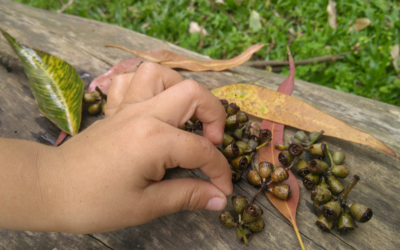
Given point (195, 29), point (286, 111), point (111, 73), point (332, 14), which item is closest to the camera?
point (286, 111)

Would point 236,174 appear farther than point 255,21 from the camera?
No

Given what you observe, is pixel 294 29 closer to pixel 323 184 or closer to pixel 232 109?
pixel 232 109

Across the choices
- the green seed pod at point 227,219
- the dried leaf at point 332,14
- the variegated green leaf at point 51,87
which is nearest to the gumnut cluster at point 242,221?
the green seed pod at point 227,219

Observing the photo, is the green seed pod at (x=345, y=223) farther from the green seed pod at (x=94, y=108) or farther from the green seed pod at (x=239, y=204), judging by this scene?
the green seed pod at (x=94, y=108)

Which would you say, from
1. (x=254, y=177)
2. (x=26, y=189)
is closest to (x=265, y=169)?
(x=254, y=177)

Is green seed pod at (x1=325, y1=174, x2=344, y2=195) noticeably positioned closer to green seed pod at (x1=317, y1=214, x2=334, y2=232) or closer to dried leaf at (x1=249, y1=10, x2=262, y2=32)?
green seed pod at (x1=317, y1=214, x2=334, y2=232)

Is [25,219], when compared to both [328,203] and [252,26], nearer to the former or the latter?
[328,203]

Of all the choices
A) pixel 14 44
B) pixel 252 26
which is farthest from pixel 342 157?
pixel 252 26
